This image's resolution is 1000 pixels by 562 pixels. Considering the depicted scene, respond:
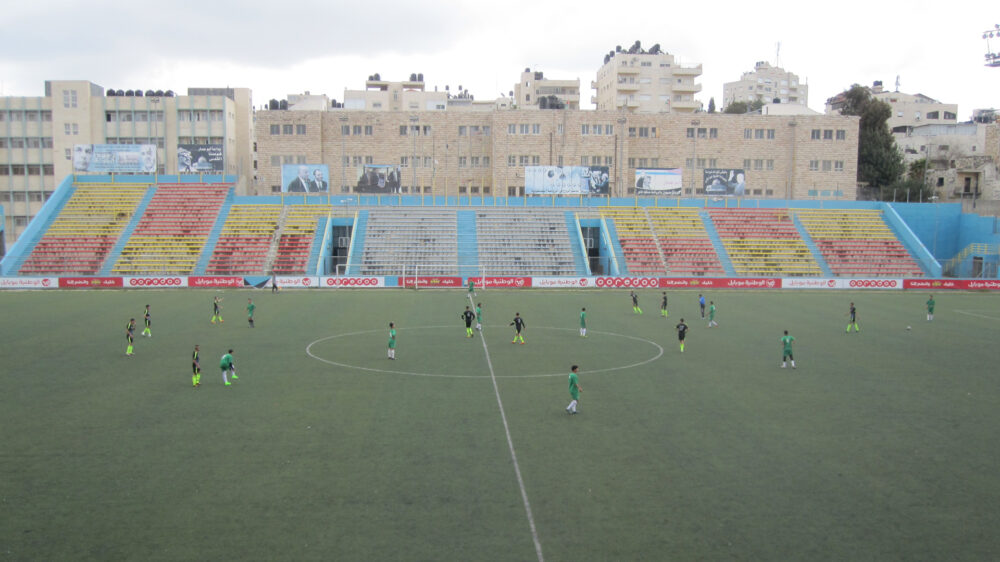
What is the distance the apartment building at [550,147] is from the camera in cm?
7531

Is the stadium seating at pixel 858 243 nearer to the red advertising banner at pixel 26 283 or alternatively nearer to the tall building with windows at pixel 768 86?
the red advertising banner at pixel 26 283

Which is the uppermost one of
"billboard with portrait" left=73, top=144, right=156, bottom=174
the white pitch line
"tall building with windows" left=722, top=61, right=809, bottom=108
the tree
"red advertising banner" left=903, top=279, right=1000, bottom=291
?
"tall building with windows" left=722, top=61, right=809, bottom=108

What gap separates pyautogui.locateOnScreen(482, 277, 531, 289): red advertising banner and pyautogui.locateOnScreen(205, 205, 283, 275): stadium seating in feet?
60.1

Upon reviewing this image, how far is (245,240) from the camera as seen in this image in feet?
201

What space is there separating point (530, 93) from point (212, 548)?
132682 mm

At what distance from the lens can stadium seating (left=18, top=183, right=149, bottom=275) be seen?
2227 inches

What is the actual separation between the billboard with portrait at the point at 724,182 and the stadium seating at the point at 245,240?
1620 inches

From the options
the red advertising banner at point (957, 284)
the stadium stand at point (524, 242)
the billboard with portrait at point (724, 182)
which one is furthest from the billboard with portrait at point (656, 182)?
the red advertising banner at point (957, 284)

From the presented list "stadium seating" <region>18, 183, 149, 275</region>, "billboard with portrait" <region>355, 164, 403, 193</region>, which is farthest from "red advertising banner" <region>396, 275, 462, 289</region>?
"stadium seating" <region>18, 183, 149, 275</region>

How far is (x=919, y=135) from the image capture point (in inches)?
3930

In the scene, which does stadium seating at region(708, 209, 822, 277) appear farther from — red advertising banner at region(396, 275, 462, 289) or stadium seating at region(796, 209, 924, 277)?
red advertising banner at region(396, 275, 462, 289)

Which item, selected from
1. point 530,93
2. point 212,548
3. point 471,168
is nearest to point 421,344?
point 212,548

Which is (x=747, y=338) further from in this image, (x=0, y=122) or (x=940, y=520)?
(x=0, y=122)

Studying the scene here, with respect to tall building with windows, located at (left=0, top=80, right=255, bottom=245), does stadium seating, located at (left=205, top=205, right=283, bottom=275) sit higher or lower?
lower
